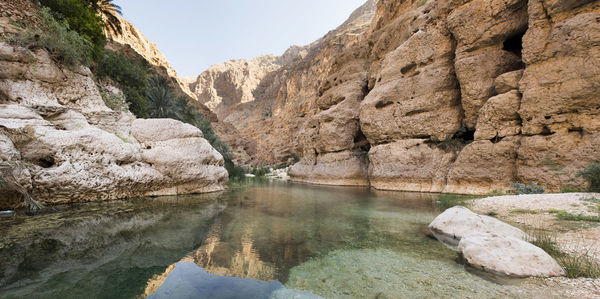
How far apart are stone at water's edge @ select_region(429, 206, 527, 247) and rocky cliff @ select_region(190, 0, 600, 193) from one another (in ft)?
16.1

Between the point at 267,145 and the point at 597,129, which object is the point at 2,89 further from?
the point at 267,145

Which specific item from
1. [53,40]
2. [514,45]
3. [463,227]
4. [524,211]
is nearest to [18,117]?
[53,40]

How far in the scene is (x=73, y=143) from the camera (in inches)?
208

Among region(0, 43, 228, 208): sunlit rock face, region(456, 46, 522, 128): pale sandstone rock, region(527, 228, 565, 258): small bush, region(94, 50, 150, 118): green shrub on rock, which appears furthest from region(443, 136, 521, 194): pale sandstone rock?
region(94, 50, 150, 118): green shrub on rock

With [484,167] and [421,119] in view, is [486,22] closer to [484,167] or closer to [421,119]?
[421,119]

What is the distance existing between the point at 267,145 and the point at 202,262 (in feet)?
126

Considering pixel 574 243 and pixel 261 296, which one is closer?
pixel 261 296

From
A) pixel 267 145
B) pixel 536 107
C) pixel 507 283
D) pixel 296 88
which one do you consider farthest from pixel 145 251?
pixel 296 88

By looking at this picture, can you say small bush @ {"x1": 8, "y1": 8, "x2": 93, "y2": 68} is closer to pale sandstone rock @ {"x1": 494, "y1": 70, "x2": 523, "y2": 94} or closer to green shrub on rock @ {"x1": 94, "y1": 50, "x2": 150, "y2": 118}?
green shrub on rock @ {"x1": 94, "y1": 50, "x2": 150, "y2": 118}

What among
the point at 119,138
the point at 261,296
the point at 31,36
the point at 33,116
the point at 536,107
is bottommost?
the point at 261,296

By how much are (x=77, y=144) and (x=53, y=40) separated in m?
3.45

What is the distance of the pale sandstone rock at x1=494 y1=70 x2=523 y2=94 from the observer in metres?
8.16

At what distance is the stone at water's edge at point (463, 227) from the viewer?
313 centimetres

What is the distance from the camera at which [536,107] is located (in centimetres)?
738
